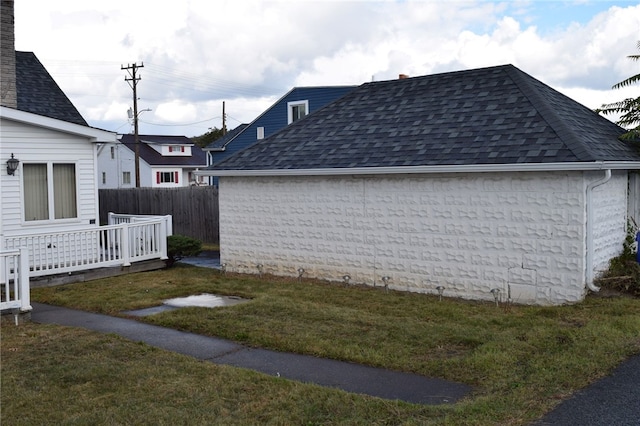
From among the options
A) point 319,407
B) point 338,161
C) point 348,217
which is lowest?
point 319,407

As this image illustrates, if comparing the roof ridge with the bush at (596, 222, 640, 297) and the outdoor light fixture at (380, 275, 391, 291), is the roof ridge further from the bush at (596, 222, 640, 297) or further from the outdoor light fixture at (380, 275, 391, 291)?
the outdoor light fixture at (380, 275, 391, 291)

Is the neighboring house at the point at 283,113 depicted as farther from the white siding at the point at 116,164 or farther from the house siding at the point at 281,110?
the white siding at the point at 116,164

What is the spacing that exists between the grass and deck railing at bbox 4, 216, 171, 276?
1472 millimetres

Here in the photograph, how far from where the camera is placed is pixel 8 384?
20.8ft

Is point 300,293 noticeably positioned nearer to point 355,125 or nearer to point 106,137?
point 355,125

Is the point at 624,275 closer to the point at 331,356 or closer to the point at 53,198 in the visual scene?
the point at 331,356

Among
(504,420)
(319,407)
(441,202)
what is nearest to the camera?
(504,420)

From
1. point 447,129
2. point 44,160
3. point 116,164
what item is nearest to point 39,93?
point 44,160

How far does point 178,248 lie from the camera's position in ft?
49.2

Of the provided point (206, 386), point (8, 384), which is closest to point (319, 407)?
point (206, 386)

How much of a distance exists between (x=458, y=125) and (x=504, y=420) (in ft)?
24.5

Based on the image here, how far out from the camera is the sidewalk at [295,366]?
6086 mm

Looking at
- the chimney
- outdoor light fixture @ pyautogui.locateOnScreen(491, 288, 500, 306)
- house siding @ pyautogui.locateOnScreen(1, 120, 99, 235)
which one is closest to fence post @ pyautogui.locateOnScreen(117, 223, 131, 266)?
house siding @ pyautogui.locateOnScreen(1, 120, 99, 235)

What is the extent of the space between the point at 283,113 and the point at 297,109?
163cm
